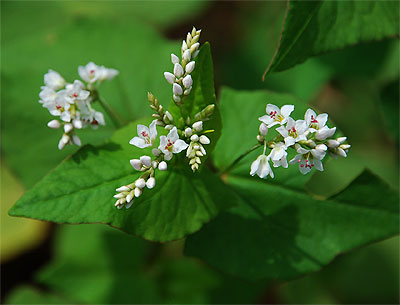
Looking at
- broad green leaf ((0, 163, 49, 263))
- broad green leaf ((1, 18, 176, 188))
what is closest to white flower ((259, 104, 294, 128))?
broad green leaf ((1, 18, 176, 188))

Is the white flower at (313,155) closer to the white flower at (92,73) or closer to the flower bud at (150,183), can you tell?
the flower bud at (150,183)

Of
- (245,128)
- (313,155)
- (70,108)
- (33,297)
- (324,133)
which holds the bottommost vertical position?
(33,297)

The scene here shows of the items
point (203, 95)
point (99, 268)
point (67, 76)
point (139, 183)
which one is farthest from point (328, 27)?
point (99, 268)

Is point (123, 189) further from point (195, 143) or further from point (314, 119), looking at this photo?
point (314, 119)

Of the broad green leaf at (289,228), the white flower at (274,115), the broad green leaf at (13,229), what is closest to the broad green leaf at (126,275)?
the broad green leaf at (13,229)

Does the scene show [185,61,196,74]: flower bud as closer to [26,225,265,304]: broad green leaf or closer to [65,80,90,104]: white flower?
[65,80,90,104]: white flower

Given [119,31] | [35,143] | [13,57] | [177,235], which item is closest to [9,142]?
[35,143]

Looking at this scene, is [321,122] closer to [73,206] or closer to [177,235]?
[177,235]
